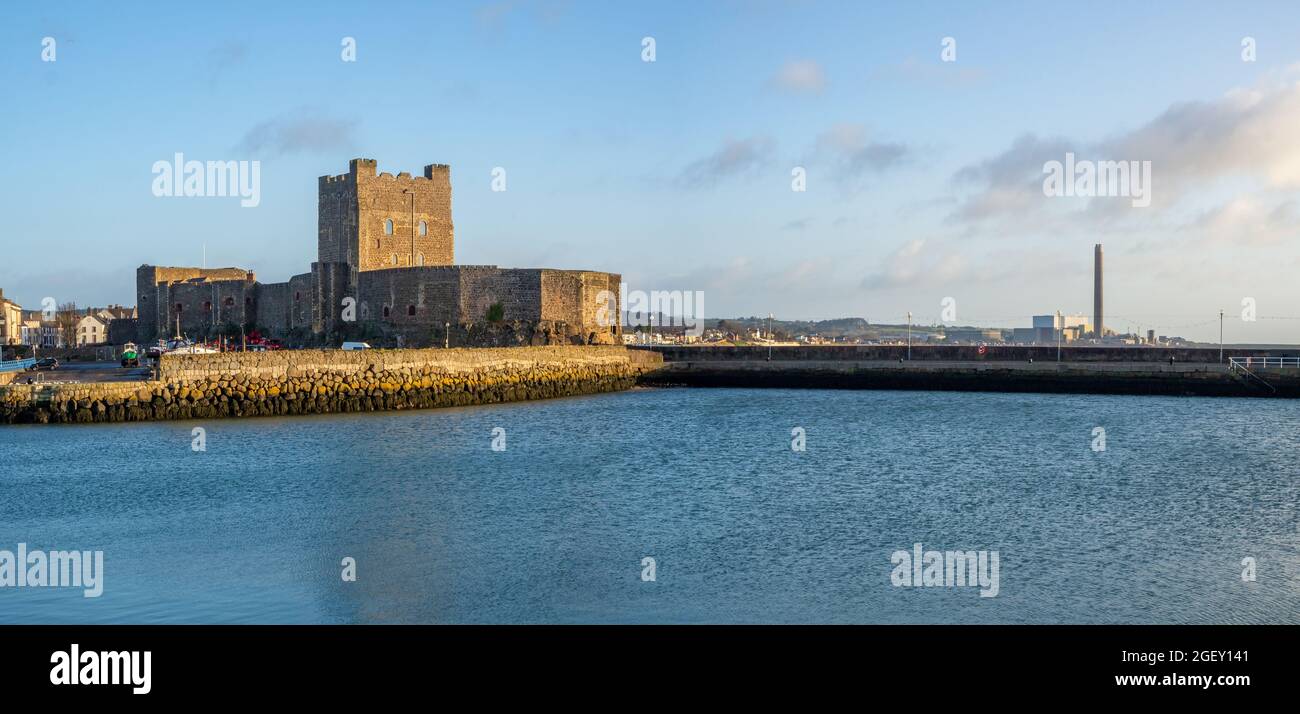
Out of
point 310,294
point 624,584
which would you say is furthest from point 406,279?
point 624,584

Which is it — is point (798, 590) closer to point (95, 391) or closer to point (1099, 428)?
point (1099, 428)

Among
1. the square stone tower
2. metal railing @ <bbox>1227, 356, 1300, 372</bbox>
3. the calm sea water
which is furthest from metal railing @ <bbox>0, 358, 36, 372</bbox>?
metal railing @ <bbox>1227, 356, 1300, 372</bbox>

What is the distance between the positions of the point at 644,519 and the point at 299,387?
711 inches

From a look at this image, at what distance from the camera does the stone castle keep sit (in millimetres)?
45438

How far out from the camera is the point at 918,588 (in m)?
11.2

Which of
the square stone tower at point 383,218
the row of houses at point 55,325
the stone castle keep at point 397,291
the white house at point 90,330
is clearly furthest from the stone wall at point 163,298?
the white house at point 90,330

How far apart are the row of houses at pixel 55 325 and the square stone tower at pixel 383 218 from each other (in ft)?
145

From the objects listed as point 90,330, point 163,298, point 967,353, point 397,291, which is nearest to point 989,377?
point 967,353

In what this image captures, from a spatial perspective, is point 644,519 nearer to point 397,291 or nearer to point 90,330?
point 397,291

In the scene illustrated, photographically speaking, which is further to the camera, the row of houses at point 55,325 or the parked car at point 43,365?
the row of houses at point 55,325

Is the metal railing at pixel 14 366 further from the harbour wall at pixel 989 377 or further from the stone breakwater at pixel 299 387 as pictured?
the harbour wall at pixel 989 377

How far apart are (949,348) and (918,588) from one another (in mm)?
35899

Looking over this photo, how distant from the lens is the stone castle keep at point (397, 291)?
45.4m

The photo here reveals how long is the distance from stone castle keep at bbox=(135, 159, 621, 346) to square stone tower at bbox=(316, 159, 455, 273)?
46 millimetres
